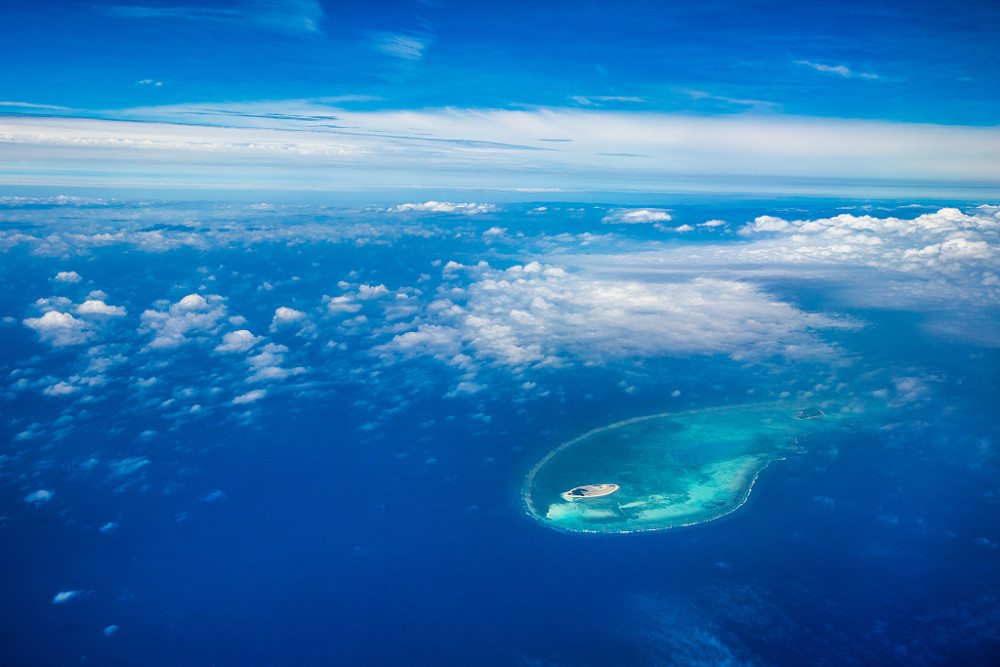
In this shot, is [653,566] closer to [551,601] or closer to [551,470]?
[551,601]

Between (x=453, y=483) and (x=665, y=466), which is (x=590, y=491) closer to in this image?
(x=665, y=466)

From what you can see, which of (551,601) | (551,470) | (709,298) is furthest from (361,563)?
(709,298)

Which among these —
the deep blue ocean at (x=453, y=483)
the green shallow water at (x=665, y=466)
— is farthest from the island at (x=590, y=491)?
the deep blue ocean at (x=453, y=483)

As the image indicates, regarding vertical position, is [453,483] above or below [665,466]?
below

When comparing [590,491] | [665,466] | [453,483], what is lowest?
[453,483]

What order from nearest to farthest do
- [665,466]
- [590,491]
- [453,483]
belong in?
[590,491], [665,466], [453,483]

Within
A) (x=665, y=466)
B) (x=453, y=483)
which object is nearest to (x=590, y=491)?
(x=665, y=466)

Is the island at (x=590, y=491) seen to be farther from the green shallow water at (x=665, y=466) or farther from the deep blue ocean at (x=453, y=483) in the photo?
the deep blue ocean at (x=453, y=483)

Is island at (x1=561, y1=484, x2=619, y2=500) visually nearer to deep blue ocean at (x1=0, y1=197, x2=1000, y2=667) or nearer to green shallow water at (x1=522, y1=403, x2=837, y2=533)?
green shallow water at (x1=522, y1=403, x2=837, y2=533)
